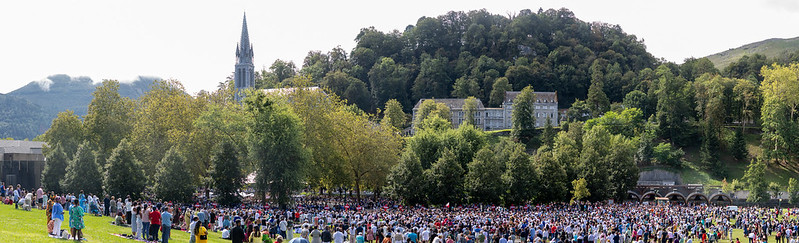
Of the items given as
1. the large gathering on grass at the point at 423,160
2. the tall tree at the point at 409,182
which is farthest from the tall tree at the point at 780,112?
the tall tree at the point at 409,182

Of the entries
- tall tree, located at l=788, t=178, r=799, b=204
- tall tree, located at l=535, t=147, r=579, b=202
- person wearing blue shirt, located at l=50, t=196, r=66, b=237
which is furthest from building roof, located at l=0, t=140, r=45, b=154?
tall tree, located at l=788, t=178, r=799, b=204

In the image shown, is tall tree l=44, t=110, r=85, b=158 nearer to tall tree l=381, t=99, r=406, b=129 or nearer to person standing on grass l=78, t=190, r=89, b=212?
person standing on grass l=78, t=190, r=89, b=212

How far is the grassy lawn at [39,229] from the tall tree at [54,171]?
744 inches

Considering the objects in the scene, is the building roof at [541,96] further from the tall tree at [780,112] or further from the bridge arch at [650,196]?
the bridge arch at [650,196]

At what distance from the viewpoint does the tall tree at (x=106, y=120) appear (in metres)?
61.1

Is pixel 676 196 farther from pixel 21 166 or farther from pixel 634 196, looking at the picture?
pixel 21 166

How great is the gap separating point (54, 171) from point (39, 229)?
3047 cm

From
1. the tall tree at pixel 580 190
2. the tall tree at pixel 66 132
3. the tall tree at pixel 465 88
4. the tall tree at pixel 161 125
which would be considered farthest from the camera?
the tall tree at pixel 465 88

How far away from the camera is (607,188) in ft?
242

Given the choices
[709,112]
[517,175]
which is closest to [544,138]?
[709,112]

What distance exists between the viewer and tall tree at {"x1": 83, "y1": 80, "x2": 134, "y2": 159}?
200 feet

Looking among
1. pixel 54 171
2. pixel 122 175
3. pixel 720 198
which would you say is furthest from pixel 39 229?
pixel 720 198

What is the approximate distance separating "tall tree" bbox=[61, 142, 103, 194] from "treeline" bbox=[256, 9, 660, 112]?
9033 centimetres

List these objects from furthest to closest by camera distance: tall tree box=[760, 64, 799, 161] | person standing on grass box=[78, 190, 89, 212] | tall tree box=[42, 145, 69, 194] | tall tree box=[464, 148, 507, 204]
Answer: tall tree box=[760, 64, 799, 161] → tall tree box=[464, 148, 507, 204] → tall tree box=[42, 145, 69, 194] → person standing on grass box=[78, 190, 89, 212]
